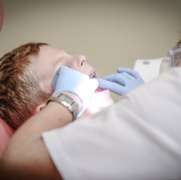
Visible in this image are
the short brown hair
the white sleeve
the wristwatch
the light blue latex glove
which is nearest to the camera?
the white sleeve

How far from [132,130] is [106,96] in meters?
0.69

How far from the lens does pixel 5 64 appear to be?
4.01 feet

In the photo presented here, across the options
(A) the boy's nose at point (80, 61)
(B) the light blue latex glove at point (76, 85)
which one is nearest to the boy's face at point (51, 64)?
(A) the boy's nose at point (80, 61)

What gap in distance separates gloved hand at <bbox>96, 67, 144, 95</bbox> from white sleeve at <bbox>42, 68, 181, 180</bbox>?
65 cm

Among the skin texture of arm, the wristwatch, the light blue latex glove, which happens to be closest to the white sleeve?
the skin texture of arm

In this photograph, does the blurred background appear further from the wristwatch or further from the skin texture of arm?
the skin texture of arm

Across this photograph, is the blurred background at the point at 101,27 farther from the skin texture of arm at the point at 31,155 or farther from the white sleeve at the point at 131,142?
the white sleeve at the point at 131,142

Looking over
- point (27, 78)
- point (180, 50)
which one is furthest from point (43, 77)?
point (180, 50)

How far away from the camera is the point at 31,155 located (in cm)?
51

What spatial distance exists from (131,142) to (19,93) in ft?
2.50

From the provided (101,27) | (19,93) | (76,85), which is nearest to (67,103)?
(76,85)

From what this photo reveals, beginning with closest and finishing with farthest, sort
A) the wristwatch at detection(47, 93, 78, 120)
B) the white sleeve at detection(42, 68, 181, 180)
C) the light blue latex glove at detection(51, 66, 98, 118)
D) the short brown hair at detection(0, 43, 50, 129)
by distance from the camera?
the white sleeve at detection(42, 68, 181, 180) → the wristwatch at detection(47, 93, 78, 120) → the light blue latex glove at detection(51, 66, 98, 118) → the short brown hair at detection(0, 43, 50, 129)

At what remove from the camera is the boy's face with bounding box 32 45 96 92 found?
116 cm

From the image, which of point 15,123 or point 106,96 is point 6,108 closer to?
point 15,123
